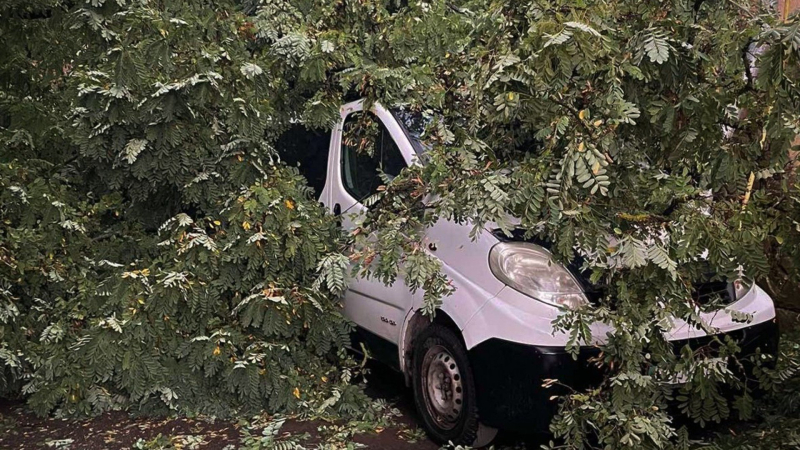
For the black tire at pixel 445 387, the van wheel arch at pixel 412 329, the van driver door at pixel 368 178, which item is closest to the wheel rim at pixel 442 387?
the black tire at pixel 445 387

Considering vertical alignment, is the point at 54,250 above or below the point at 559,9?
below

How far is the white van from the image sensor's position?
399cm

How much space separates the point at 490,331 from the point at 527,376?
33cm

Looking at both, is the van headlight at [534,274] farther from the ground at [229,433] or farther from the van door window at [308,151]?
the van door window at [308,151]

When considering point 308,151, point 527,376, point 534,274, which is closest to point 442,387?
point 527,376

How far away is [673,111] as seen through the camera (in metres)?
3.19

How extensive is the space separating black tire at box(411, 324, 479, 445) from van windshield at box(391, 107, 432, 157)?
1.27 meters

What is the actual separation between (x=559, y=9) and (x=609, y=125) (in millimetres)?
504

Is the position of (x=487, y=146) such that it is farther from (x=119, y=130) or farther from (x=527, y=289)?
(x=119, y=130)

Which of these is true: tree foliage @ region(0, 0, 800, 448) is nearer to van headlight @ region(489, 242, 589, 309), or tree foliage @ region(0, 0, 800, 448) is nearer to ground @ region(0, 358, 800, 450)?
ground @ region(0, 358, 800, 450)

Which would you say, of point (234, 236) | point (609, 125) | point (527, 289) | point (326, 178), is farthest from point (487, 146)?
point (326, 178)

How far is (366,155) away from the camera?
5730 millimetres

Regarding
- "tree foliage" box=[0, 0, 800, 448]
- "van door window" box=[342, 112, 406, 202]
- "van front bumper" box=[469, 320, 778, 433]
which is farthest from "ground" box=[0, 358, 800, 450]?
"van door window" box=[342, 112, 406, 202]

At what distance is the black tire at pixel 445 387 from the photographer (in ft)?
14.4
